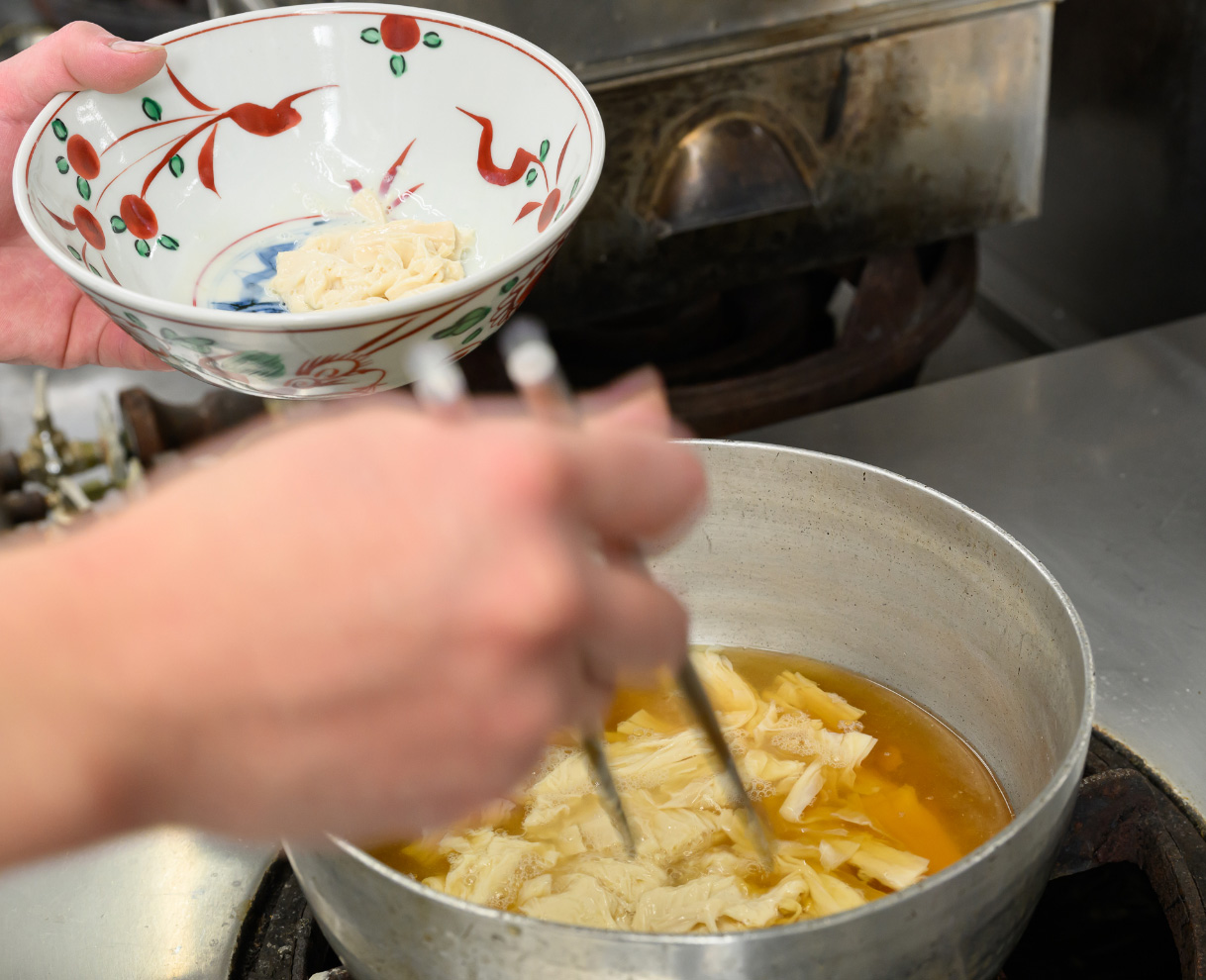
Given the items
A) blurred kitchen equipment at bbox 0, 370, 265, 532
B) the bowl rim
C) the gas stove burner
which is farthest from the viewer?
A: the gas stove burner

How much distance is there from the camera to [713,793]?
0.88 m

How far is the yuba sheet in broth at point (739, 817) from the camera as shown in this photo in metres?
0.77

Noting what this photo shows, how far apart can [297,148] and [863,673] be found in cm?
71

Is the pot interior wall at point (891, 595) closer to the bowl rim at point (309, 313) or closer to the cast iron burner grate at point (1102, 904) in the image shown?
the cast iron burner grate at point (1102, 904)

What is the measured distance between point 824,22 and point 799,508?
875 millimetres

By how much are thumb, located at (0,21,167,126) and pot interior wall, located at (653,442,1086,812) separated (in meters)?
0.58

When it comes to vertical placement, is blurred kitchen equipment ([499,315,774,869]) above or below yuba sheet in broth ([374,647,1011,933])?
above

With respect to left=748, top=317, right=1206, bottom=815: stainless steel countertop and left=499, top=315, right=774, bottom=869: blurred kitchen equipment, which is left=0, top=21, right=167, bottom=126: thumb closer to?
left=499, top=315, right=774, bottom=869: blurred kitchen equipment

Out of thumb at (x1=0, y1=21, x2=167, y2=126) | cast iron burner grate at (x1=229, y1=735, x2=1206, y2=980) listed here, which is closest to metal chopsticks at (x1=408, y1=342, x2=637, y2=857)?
cast iron burner grate at (x1=229, y1=735, x2=1206, y2=980)

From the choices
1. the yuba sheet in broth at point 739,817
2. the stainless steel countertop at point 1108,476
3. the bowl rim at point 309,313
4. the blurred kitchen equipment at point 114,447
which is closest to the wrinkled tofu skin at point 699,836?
the yuba sheet in broth at point 739,817

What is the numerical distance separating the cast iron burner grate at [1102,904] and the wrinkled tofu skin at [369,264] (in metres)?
0.47

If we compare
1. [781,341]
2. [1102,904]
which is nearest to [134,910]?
[1102,904]

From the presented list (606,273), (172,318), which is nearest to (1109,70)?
(606,273)

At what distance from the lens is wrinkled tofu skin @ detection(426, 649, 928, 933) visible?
76 centimetres
